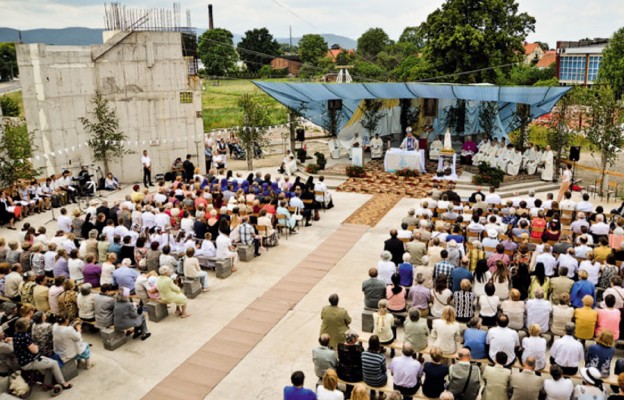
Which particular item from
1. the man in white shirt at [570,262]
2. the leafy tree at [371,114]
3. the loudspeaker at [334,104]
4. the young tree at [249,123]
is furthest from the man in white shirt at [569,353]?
the leafy tree at [371,114]

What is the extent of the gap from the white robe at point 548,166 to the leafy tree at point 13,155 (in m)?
16.7

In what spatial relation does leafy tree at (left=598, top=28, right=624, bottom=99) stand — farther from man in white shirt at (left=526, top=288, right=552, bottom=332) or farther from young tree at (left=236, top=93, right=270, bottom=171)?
man in white shirt at (left=526, top=288, right=552, bottom=332)

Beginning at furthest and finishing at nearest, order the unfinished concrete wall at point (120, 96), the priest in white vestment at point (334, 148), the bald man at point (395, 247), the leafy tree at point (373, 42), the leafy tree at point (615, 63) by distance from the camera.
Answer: the leafy tree at point (373, 42) → the leafy tree at point (615, 63) → the priest in white vestment at point (334, 148) → the unfinished concrete wall at point (120, 96) → the bald man at point (395, 247)

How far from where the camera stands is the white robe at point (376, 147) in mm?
22500

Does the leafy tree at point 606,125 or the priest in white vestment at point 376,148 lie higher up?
the leafy tree at point 606,125

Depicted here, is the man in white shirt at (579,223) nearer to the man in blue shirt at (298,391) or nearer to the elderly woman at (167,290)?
the man in blue shirt at (298,391)

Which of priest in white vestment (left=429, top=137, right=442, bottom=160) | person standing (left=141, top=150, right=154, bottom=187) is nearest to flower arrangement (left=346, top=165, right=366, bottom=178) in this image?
priest in white vestment (left=429, top=137, right=442, bottom=160)

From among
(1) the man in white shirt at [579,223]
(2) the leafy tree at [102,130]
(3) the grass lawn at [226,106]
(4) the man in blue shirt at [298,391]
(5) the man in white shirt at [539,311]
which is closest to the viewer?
(4) the man in blue shirt at [298,391]

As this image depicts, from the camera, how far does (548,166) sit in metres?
18.7

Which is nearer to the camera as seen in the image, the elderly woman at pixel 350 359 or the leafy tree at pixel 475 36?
the elderly woman at pixel 350 359

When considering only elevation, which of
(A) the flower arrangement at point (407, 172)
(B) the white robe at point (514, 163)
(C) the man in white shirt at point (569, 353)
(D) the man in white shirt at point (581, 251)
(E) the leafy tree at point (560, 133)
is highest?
(E) the leafy tree at point (560, 133)

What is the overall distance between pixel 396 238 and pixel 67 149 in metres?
12.7

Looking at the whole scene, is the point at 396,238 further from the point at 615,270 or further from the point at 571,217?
the point at 571,217

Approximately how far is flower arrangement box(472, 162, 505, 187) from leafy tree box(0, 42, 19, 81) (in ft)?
243
